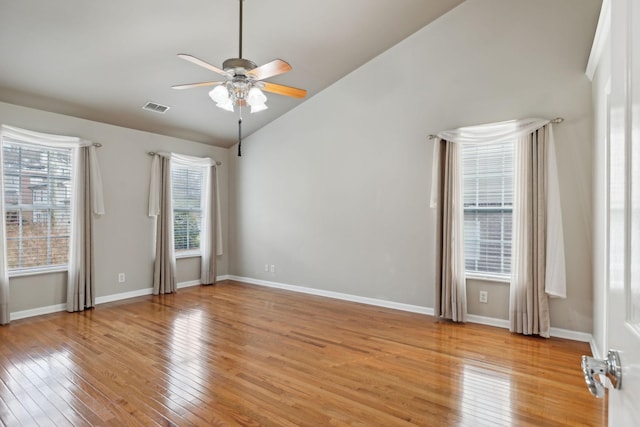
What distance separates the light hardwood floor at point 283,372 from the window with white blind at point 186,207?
6.43ft

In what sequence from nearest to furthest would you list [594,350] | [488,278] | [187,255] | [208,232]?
[594,350], [488,278], [187,255], [208,232]

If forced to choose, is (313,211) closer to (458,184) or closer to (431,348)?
(458,184)

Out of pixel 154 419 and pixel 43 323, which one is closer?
pixel 154 419

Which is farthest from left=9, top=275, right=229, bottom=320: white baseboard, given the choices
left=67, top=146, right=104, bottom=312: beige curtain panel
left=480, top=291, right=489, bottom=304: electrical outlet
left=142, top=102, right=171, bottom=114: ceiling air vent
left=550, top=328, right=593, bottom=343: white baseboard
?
left=550, top=328, right=593, bottom=343: white baseboard

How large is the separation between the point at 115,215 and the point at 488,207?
5.31m

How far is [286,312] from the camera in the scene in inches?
188

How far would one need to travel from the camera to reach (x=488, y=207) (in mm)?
4293

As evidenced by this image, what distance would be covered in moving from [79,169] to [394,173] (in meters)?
4.39

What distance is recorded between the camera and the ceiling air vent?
5.06m

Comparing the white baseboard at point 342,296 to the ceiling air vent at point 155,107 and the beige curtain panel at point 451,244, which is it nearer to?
the beige curtain panel at point 451,244

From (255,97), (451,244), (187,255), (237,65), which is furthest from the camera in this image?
(187,255)

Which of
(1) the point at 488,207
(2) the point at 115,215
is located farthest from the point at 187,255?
(1) the point at 488,207

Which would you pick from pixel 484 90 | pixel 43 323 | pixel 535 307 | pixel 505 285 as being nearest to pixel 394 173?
pixel 484 90

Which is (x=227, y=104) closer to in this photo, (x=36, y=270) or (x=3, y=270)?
(x=3, y=270)
